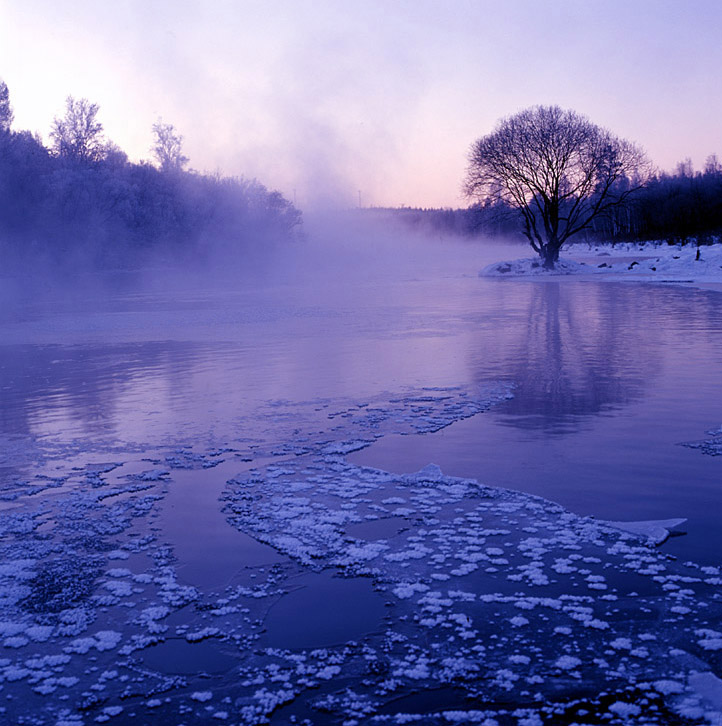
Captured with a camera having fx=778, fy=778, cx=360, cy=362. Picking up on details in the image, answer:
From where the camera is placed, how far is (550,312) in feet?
76.1

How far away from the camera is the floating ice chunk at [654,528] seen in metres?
5.41

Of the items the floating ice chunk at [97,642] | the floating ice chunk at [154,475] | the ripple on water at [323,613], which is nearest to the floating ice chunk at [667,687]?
the ripple on water at [323,613]

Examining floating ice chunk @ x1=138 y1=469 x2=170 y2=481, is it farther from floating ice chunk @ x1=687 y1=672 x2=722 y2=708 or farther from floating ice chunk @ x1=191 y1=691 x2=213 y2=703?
floating ice chunk @ x1=687 y1=672 x2=722 y2=708

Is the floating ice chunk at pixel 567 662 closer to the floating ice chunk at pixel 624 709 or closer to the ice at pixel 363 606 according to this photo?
the ice at pixel 363 606

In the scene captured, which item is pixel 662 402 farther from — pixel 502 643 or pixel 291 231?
pixel 291 231

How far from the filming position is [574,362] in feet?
43.9

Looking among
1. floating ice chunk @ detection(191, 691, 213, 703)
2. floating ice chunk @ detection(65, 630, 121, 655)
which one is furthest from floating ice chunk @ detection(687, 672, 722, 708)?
floating ice chunk @ detection(65, 630, 121, 655)

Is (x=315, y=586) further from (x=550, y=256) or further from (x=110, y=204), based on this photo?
(x=110, y=204)

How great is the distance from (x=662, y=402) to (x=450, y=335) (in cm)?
846

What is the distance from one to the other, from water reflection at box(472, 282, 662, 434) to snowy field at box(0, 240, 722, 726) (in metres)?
0.47

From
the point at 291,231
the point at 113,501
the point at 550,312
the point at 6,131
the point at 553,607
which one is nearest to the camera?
the point at 553,607

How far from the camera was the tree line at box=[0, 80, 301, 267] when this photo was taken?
58219 millimetres

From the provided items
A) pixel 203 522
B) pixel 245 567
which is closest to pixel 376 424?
pixel 203 522

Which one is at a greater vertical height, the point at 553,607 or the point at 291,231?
the point at 291,231
